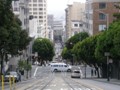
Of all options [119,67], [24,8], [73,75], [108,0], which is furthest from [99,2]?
[119,67]

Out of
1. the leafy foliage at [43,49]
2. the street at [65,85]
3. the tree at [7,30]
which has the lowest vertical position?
the street at [65,85]

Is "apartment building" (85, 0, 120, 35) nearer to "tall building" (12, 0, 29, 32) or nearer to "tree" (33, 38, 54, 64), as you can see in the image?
"tall building" (12, 0, 29, 32)

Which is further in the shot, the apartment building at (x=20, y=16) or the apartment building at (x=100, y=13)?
the apartment building at (x=100, y=13)

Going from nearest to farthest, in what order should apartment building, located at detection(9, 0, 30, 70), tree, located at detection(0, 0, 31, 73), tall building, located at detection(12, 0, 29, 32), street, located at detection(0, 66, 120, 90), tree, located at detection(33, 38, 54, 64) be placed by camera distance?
street, located at detection(0, 66, 120, 90) → tree, located at detection(0, 0, 31, 73) → apartment building, located at detection(9, 0, 30, 70) → tall building, located at detection(12, 0, 29, 32) → tree, located at detection(33, 38, 54, 64)

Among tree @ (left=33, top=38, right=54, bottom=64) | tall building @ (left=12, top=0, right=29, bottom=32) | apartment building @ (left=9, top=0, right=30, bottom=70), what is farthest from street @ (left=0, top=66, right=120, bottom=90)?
tree @ (left=33, top=38, right=54, bottom=64)

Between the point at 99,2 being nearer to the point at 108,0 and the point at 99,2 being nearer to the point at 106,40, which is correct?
the point at 108,0

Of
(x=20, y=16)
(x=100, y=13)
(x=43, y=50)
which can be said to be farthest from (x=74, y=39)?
(x=20, y=16)

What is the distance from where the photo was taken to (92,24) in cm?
13912

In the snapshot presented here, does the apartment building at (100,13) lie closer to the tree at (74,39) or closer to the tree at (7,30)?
the tree at (74,39)

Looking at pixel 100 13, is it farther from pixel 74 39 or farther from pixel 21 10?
pixel 74 39

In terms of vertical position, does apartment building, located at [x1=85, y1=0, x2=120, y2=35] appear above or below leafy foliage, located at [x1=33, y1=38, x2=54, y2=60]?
above

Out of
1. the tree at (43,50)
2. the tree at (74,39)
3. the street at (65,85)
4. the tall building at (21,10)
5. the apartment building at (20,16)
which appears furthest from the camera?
the tree at (43,50)

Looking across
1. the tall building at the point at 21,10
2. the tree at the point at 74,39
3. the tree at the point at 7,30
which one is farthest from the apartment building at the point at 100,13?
the tree at the point at 7,30

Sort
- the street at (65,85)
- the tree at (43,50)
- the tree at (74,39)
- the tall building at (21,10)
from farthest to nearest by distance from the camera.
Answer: the tree at (43,50) < the tree at (74,39) < the tall building at (21,10) < the street at (65,85)
